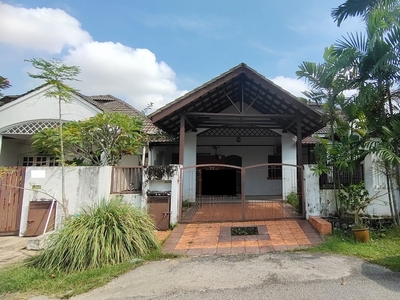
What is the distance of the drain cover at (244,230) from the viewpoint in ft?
21.3

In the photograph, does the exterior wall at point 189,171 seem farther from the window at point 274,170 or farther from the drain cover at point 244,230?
the window at point 274,170

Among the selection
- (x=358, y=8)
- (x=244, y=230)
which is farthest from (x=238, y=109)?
(x=244, y=230)

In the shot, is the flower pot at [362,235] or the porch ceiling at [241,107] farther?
the porch ceiling at [241,107]

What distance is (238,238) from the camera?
6.08m

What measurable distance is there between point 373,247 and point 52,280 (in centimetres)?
653

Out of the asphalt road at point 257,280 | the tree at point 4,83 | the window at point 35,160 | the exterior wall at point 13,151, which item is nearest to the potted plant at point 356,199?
the asphalt road at point 257,280

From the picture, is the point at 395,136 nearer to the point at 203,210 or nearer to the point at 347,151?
the point at 347,151

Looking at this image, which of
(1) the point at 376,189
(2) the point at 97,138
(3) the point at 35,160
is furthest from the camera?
(3) the point at 35,160

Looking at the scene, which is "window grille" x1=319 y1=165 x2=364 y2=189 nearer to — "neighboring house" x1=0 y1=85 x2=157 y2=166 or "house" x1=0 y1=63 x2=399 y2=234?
"house" x1=0 y1=63 x2=399 y2=234

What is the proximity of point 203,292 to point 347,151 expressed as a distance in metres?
5.49

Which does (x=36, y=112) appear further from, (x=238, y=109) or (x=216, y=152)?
(x=238, y=109)

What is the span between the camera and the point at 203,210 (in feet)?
28.4

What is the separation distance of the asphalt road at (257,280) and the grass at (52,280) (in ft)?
0.76

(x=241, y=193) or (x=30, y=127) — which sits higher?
(x=30, y=127)
